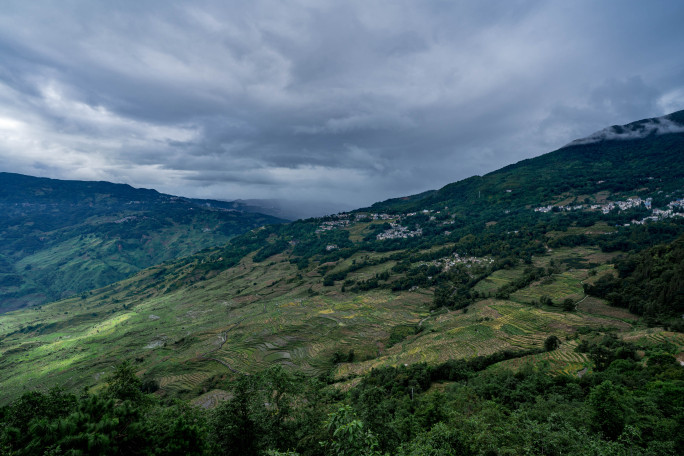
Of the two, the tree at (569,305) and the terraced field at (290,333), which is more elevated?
the tree at (569,305)

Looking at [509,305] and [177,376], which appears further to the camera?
[509,305]

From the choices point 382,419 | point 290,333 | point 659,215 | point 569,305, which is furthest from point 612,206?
point 382,419

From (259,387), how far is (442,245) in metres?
149

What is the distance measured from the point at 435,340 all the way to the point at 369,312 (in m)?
30.8

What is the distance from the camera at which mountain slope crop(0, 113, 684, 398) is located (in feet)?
186

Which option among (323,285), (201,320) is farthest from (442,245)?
(201,320)

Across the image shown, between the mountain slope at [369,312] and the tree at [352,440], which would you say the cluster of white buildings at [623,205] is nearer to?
the mountain slope at [369,312]

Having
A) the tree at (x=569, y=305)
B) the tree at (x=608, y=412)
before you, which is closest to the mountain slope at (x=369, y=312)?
the tree at (x=569, y=305)

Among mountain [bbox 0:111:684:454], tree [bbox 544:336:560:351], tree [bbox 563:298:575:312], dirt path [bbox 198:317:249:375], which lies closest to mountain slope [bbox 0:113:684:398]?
tree [bbox 563:298:575:312]

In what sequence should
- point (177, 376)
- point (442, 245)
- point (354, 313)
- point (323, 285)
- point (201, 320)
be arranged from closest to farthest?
point (177, 376) → point (354, 313) → point (201, 320) → point (323, 285) → point (442, 245)

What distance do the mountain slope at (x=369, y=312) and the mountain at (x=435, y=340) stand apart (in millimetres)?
668

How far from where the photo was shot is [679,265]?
53.6 metres

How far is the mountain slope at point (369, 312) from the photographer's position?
5659 cm

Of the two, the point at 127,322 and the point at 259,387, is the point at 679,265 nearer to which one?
the point at 259,387
